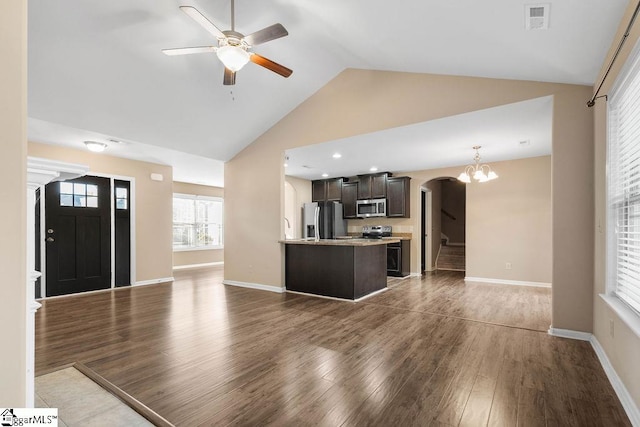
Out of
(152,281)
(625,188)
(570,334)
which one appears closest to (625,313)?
(625,188)

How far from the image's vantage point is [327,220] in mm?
7461

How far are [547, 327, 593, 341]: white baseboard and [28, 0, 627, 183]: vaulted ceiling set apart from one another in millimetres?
2442

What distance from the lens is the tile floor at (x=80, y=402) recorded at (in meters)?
1.79

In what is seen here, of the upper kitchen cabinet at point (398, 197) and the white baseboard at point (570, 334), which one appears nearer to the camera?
the white baseboard at point (570, 334)

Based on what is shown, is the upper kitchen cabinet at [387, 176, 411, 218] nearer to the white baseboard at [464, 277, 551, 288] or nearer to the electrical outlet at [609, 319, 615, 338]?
the white baseboard at [464, 277, 551, 288]

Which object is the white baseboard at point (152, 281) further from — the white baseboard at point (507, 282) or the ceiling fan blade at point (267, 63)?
the white baseboard at point (507, 282)

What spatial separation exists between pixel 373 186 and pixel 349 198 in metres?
0.70

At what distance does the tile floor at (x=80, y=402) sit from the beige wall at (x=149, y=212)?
406 centimetres

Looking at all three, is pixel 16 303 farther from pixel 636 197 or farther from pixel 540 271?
pixel 540 271

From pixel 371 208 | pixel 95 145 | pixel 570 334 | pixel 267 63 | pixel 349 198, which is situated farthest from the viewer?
pixel 349 198

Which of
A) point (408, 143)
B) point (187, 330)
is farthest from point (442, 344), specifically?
point (408, 143)

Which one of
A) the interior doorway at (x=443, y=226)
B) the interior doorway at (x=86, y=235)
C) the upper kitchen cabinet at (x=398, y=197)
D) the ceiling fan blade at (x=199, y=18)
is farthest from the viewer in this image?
the interior doorway at (x=443, y=226)

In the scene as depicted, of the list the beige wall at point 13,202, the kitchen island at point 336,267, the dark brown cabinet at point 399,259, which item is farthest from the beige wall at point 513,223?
the beige wall at point 13,202

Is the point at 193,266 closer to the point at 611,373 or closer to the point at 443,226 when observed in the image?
the point at 443,226
